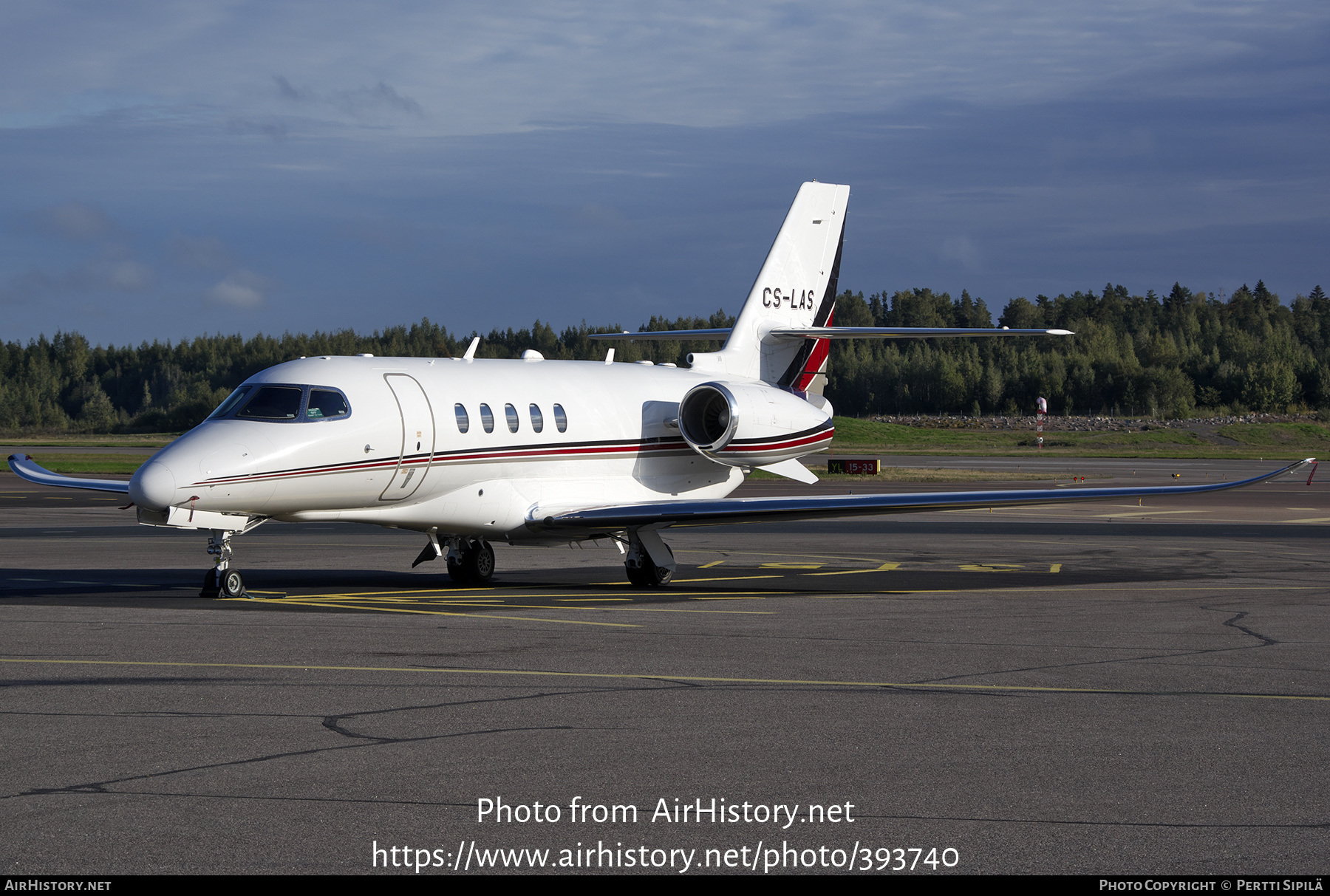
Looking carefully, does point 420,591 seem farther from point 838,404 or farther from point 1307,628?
point 838,404

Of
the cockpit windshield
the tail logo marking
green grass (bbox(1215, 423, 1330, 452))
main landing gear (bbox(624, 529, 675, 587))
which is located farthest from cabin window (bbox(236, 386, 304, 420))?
green grass (bbox(1215, 423, 1330, 452))

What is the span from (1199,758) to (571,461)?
1307 centimetres

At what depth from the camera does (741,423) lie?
69.9 feet

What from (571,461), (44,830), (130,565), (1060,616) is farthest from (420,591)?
(44,830)

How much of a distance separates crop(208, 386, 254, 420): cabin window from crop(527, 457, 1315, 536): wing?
4386mm

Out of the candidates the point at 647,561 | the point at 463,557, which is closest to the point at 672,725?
the point at 647,561

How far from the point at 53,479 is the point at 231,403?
5314 millimetres

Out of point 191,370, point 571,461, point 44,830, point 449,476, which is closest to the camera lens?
point 44,830

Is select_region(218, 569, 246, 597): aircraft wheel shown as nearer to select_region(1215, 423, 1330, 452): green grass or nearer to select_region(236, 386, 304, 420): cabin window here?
select_region(236, 386, 304, 420): cabin window

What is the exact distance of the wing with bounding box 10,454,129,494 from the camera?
19.6 metres

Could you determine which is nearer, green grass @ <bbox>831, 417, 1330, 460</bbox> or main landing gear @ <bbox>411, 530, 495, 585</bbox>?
main landing gear @ <bbox>411, 530, 495, 585</bbox>

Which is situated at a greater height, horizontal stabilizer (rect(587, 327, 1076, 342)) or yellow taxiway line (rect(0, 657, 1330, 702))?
horizontal stabilizer (rect(587, 327, 1076, 342))

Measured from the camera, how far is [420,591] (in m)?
18.1

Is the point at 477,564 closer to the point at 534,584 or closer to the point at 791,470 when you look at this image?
the point at 534,584
